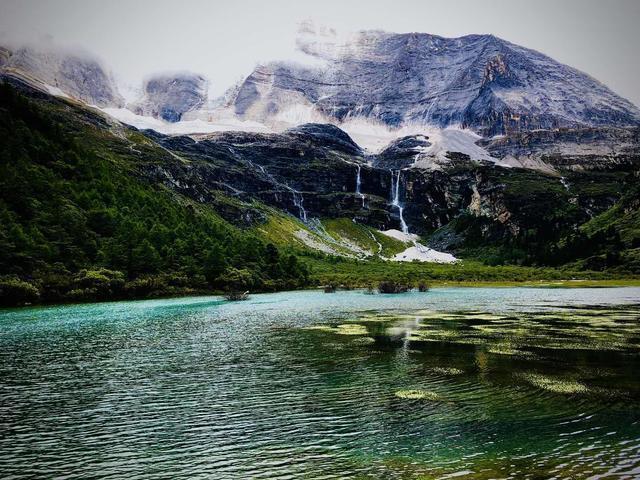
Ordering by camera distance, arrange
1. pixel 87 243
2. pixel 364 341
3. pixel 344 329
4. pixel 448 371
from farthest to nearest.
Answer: pixel 87 243
pixel 344 329
pixel 364 341
pixel 448 371

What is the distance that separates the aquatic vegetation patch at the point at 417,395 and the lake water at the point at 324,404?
137 mm

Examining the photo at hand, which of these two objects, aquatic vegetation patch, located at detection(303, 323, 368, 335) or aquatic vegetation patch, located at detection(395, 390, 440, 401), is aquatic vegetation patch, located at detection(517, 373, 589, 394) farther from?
aquatic vegetation patch, located at detection(303, 323, 368, 335)

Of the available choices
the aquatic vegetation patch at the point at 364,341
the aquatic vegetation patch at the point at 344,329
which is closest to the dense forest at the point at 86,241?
the aquatic vegetation patch at the point at 344,329

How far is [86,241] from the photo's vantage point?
130500 mm

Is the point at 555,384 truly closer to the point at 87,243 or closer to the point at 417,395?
the point at 417,395

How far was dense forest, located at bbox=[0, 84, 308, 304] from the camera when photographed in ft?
365

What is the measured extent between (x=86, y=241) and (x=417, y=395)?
123 meters

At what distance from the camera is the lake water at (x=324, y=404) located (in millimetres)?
20797

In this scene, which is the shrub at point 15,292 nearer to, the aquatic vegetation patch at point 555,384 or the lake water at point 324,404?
the lake water at point 324,404

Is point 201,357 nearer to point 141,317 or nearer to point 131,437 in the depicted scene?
point 131,437

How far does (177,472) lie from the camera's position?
2017 cm

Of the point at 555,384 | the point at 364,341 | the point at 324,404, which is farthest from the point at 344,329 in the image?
the point at 324,404

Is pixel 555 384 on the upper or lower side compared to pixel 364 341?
upper

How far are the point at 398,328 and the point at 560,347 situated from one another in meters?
23.2
